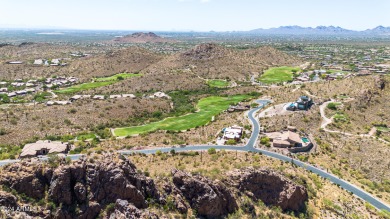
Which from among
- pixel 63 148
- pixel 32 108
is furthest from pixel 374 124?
pixel 32 108

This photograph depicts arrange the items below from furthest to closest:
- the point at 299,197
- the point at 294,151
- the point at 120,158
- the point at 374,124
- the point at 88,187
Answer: the point at 374,124
the point at 294,151
the point at 299,197
the point at 120,158
the point at 88,187

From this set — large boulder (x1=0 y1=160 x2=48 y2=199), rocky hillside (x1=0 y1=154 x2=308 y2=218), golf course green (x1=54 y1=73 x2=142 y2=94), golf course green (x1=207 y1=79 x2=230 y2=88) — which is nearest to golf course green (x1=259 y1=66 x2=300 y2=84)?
golf course green (x1=207 y1=79 x2=230 y2=88)

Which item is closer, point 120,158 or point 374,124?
Result: point 120,158

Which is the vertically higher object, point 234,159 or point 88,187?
point 88,187

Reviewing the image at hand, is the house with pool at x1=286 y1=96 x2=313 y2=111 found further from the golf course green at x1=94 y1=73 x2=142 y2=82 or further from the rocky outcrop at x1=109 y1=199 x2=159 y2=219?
the golf course green at x1=94 y1=73 x2=142 y2=82

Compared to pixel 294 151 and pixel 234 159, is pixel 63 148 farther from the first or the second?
pixel 294 151

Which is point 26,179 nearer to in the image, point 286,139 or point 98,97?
point 286,139

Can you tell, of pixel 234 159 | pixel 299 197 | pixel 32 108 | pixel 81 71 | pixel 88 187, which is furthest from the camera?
pixel 81 71

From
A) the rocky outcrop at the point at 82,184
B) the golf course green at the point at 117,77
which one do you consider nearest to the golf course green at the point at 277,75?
the golf course green at the point at 117,77
